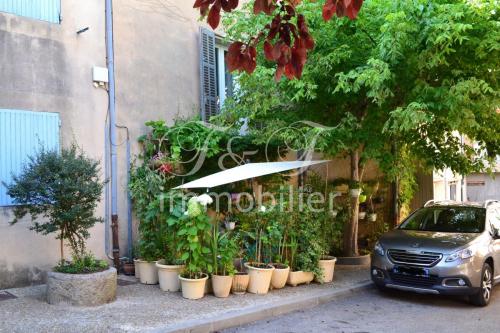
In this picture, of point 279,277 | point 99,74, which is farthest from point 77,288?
point 99,74

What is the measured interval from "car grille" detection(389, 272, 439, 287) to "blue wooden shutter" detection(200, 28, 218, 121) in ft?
16.5

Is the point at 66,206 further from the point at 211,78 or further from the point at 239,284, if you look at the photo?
the point at 211,78

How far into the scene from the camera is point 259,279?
7.87 meters

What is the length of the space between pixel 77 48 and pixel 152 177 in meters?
2.54

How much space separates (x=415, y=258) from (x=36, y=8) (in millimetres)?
7246

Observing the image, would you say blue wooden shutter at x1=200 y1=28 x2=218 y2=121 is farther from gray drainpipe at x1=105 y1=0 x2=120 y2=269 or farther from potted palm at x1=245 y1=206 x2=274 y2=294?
potted palm at x1=245 y1=206 x2=274 y2=294

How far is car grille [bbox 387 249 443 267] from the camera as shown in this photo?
777cm

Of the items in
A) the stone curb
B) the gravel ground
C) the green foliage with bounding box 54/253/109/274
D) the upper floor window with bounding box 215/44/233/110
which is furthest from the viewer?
the upper floor window with bounding box 215/44/233/110

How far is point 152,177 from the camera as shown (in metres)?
8.72

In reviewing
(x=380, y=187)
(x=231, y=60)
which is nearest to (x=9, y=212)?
(x=231, y=60)

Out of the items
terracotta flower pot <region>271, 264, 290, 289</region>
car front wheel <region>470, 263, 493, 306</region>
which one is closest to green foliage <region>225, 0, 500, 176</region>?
terracotta flower pot <region>271, 264, 290, 289</region>

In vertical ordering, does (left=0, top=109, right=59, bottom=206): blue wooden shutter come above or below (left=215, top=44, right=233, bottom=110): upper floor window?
below

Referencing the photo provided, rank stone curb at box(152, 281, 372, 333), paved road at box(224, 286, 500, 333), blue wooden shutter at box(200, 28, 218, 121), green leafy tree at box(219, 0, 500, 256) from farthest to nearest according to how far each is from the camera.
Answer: blue wooden shutter at box(200, 28, 218, 121) → green leafy tree at box(219, 0, 500, 256) → paved road at box(224, 286, 500, 333) → stone curb at box(152, 281, 372, 333)

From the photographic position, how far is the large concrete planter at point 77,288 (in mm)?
6645
